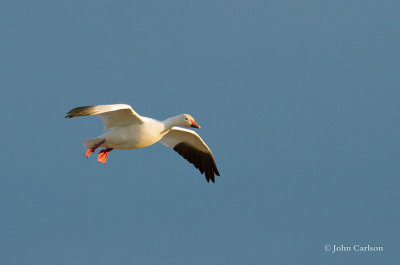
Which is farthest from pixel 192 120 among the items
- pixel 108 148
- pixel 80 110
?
pixel 80 110

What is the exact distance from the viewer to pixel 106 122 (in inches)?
508

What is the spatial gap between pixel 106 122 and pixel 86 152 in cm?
81

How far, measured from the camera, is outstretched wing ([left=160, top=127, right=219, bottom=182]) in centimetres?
1513

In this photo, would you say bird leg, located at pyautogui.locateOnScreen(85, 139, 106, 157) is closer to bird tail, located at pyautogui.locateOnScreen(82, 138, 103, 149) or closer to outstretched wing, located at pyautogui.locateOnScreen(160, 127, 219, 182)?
bird tail, located at pyautogui.locateOnScreen(82, 138, 103, 149)

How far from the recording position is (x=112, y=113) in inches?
497

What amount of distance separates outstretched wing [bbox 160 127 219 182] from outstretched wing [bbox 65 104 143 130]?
2.27 m

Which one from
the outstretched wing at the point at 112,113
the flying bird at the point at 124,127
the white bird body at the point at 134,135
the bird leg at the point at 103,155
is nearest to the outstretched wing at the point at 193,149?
the flying bird at the point at 124,127

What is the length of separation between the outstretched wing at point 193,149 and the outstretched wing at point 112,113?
2275 millimetres

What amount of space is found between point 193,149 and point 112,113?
348 centimetres

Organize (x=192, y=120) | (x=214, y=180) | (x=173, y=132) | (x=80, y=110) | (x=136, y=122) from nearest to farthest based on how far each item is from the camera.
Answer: (x=80, y=110) < (x=136, y=122) < (x=192, y=120) < (x=173, y=132) < (x=214, y=180)

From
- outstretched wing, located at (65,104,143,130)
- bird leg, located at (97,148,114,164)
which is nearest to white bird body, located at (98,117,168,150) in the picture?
outstretched wing, located at (65,104,143,130)

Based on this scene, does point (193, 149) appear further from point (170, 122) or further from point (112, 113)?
point (112, 113)

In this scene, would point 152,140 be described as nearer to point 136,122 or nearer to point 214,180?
point 136,122

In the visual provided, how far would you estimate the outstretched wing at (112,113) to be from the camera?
1145 centimetres
